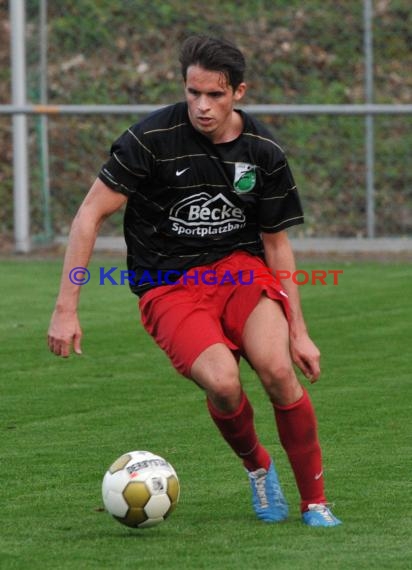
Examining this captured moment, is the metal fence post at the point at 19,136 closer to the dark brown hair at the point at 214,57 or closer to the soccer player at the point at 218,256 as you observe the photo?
the soccer player at the point at 218,256

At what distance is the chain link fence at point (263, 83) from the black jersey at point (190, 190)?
32.5ft

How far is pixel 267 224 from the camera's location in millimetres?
5547

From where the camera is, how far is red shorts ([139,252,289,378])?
5.27 metres

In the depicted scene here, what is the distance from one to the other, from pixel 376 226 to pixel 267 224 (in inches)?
392

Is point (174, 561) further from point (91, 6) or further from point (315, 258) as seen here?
point (91, 6)

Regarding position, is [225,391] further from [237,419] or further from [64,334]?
[64,334]

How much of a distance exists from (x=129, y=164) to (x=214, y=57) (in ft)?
1.61

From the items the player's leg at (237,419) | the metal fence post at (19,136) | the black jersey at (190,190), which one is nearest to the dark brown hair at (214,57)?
the black jersey at (190,190)

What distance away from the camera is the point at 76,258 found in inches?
207

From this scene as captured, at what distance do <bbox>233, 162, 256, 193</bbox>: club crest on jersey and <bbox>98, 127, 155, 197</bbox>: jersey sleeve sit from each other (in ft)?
1.03

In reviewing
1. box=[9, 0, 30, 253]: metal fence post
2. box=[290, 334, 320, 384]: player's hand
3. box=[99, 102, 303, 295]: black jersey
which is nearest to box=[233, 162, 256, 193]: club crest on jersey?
box=[99, 102, 303, 295]: black jersey

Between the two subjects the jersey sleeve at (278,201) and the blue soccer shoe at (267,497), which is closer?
the blue soccer shoe at (267,497)

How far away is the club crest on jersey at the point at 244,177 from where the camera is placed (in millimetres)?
5406

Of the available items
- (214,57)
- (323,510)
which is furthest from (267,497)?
(214,57)
